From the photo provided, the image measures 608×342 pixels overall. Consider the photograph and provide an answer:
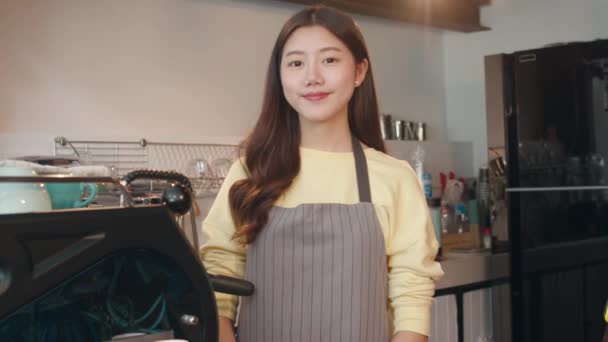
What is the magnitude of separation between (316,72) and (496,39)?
92.5 inches

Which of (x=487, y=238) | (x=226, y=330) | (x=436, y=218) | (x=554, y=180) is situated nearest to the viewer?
(x=226, y=330)

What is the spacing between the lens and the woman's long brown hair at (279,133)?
55.4 inches

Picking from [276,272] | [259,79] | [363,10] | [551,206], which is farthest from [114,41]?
[551,206]

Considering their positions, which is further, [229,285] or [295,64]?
[295,64]

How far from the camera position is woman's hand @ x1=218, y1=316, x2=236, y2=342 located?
135 cm

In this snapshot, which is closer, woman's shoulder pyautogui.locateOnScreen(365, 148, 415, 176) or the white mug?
the white mug

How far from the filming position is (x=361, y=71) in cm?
150

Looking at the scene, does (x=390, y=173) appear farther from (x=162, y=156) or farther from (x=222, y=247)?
(x=162, y=156)

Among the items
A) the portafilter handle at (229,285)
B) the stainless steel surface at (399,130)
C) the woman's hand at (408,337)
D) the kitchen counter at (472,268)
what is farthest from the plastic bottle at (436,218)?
the portafilter handle at (229,285)

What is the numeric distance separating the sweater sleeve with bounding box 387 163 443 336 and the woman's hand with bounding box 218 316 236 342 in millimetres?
307

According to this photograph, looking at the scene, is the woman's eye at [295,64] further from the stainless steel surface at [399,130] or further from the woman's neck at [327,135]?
the stainless steel surface at [399,130]

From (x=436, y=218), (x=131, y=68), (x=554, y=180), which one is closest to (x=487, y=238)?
(x=436, y=218)

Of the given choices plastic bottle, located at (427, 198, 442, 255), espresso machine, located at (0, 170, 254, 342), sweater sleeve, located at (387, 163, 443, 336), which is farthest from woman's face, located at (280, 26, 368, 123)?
plastic bottle, located at (427, 198, 442, 255)

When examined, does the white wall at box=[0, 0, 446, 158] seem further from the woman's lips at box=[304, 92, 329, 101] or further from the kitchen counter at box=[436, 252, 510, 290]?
the woman's lips at box=[304, 92, 329, 101]
